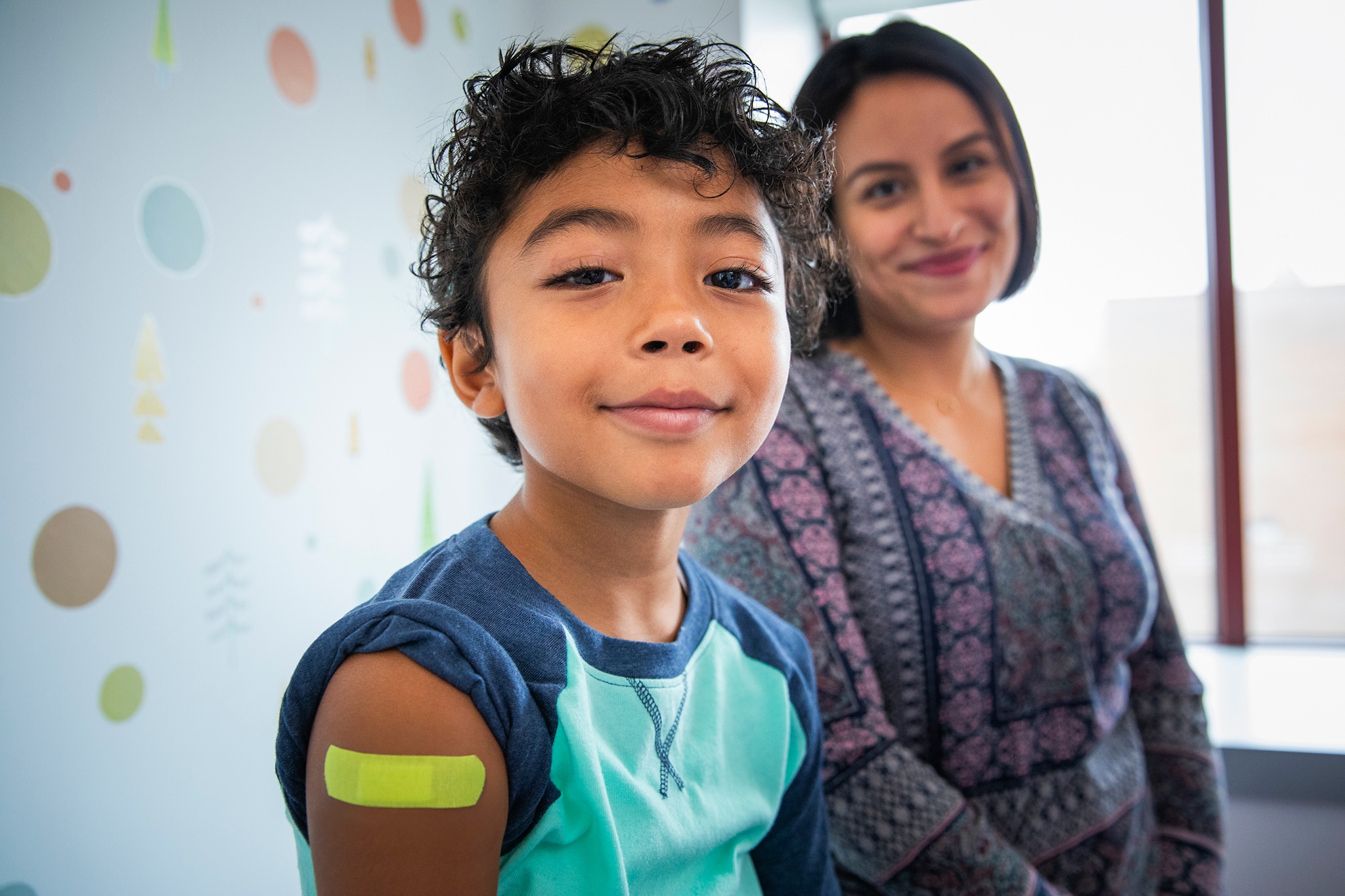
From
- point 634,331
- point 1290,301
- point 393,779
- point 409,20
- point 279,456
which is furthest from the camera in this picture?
point 1290,301

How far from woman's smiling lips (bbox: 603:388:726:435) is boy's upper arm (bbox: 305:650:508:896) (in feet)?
0.64

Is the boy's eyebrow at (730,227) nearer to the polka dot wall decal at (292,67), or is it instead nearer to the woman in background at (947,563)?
the woman in background at (947,563)

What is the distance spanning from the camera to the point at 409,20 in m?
1.36

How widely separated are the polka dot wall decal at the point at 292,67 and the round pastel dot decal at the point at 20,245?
41 cm

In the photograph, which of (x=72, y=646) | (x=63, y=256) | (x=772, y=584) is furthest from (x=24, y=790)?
(x=772, y=584)

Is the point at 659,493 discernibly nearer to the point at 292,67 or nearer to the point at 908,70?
the point at 908,70

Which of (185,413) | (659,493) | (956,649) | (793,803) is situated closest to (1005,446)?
(956,649)

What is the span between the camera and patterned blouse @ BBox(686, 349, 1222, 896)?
0.82 m

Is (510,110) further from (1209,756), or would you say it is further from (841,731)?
(1209,756)

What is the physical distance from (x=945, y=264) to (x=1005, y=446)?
9.3 inches

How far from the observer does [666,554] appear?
2.25 ft

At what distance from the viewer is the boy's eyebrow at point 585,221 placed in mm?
573

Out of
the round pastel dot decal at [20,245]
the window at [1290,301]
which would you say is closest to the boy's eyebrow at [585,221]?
the round pastel dot decal at [20,245]

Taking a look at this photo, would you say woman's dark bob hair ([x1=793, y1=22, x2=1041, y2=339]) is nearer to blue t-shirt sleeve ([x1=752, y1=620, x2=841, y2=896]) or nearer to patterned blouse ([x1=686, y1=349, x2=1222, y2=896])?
patterned blouse ([x1=686, y1=349, x2=1222, y2=896])
